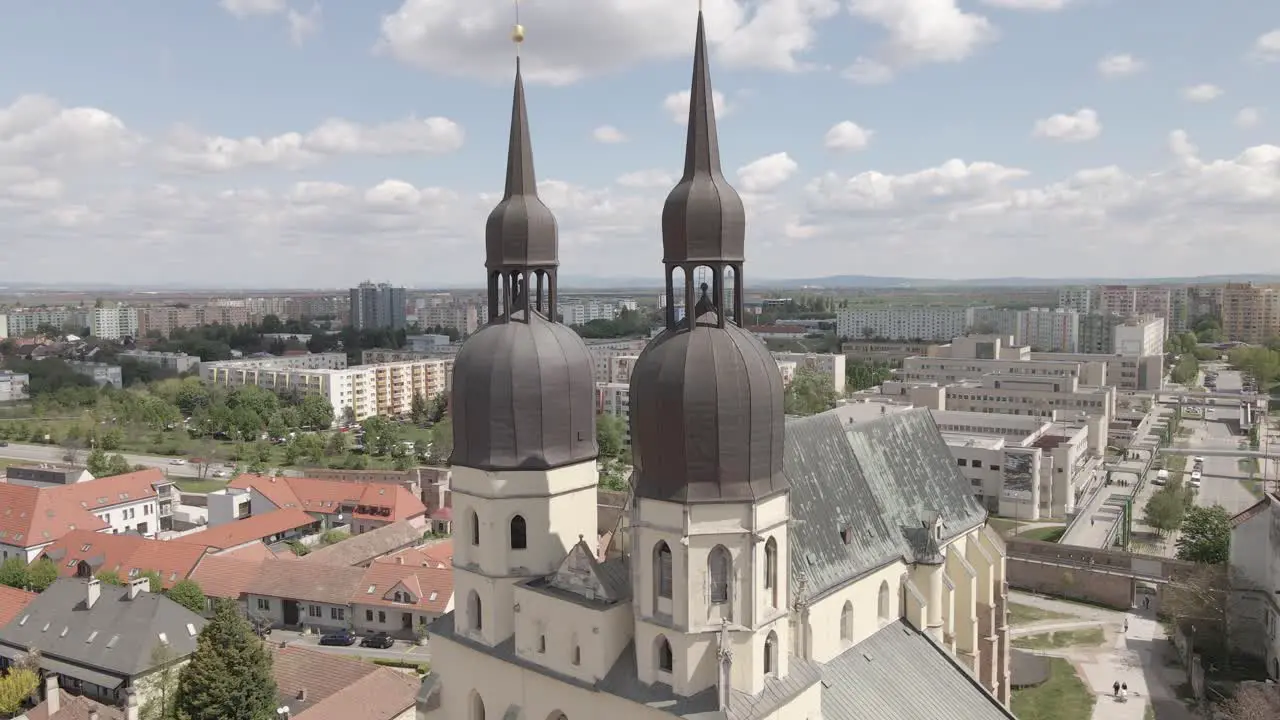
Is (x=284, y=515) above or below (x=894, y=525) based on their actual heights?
below

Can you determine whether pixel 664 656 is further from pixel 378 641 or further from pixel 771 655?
pixel 378 641

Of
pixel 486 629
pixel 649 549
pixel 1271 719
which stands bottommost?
pixel 1271 719

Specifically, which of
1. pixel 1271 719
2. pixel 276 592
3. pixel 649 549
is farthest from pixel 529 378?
pixel 276 592

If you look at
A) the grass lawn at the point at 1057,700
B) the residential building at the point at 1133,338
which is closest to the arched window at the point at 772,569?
the grass lawn at the point at 1057,700

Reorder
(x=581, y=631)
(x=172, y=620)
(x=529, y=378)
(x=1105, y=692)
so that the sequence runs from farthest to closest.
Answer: (x=172, y=620), (x=1105, y=692), (x=529, y=378), (x=581, y=631)

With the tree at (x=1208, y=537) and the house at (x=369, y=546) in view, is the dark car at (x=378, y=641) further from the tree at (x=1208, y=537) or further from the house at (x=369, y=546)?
the tree at (x=1208, y=537)

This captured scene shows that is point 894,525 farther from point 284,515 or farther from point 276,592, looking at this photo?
point 284,515

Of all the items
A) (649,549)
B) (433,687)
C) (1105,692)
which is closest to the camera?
(649,549)
